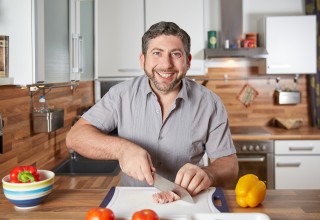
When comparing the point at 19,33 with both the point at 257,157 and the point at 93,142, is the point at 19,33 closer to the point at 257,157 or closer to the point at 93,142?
the point at 93,142

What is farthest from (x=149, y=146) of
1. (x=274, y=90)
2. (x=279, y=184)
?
(x=274, y=90)

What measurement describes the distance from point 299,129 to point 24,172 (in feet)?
9.68

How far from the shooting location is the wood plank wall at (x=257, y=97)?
397cm

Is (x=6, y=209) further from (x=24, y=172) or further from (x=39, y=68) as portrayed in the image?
(x=39, y=68)

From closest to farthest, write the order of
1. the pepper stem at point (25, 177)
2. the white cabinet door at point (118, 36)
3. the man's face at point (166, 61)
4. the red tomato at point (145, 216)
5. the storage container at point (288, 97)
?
the red tomato at point (145, 216) < the pepper stem at point (25, 177) < the man's face at point (166, 61) < the white cabinet door at point (118, 36) < the storage container at point (288, 97)

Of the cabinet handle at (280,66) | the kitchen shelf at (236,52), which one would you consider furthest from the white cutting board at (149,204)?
the cabinet handle at (280,66)

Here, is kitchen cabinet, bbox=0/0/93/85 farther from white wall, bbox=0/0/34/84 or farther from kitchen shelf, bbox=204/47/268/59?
kitchen shelf, bbox=204/47/268/59

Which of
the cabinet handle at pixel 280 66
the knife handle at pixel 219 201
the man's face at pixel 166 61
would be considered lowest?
the knife handle at pixel 219 201

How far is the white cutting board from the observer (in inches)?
49.7

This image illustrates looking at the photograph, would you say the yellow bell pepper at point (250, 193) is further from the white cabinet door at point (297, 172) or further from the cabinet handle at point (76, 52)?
the white cabinet door at point (297, 172)

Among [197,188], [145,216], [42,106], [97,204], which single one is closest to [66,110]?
[42,106]

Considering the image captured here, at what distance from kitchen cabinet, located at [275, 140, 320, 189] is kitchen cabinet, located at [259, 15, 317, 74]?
0.69 meters

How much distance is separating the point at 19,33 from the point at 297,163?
2.56m

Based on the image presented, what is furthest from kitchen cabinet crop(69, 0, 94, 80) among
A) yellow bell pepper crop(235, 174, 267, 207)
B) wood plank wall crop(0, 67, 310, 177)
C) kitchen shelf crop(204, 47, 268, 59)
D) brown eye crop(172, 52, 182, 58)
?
yellow bell pepper crop(235, 174, 267, 207)
